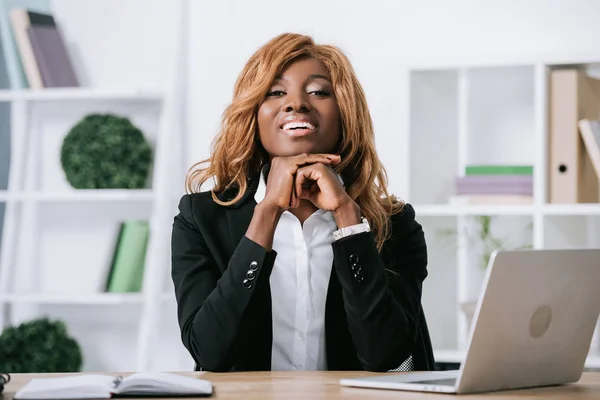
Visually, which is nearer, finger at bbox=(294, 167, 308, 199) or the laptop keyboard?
the laptop keyboard

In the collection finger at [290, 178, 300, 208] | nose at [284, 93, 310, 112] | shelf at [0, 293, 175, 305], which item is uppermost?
nose at [284, 93, 310, 112]

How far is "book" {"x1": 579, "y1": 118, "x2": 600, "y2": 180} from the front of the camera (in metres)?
3.27

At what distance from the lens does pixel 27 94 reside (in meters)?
3.83

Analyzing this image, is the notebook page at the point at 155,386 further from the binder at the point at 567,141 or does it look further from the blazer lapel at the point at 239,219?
the binder at the point at 567,141

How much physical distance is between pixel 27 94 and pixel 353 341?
238 cm

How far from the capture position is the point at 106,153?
377cm

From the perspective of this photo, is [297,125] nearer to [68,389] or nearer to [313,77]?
[313,77]

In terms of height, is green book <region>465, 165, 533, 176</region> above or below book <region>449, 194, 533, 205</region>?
above

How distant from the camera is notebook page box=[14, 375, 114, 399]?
1296mm

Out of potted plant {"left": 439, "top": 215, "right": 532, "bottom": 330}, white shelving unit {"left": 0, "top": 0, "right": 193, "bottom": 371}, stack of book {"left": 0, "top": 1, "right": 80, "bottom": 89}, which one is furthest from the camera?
white shelving unit {"left": 0, "top": 0, "right": 193, "bottom": 371}

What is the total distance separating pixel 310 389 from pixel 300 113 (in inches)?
28.0

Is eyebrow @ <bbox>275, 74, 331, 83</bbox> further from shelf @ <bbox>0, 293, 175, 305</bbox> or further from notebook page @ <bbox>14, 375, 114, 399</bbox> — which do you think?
shelf @ <bbox>0, 293, 175, 305</bbox>

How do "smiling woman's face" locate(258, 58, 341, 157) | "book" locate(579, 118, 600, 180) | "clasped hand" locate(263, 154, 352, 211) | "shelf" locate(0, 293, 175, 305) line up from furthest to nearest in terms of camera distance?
"shelf" locate(0, 293, 175, 305) → "book" locate(579, 118, 600, 180) → "smiling woman's face" locate(258, 58, 341, 157) → "clasped hand" locate(263, 154, 352, 211)

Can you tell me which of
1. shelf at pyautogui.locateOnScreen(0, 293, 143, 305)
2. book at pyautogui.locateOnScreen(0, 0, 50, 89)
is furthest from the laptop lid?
book at pyautogui.locateOnScreen(0, 0, 50, 89)
